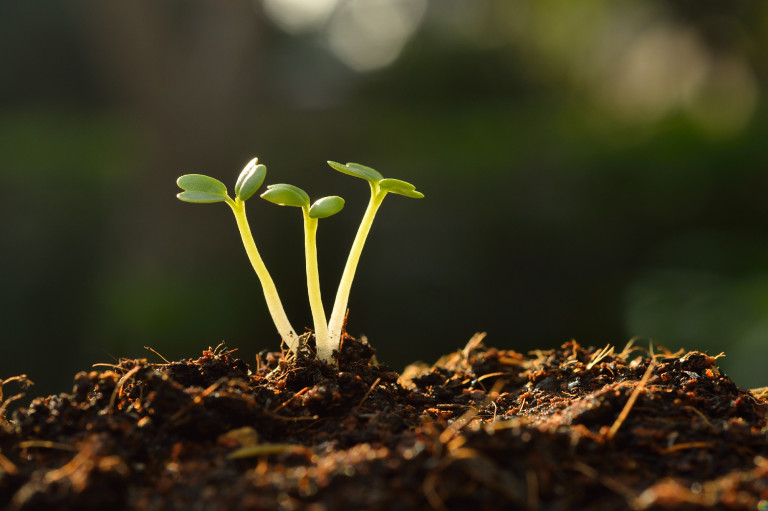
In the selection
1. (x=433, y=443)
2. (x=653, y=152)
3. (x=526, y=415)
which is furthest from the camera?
(x=653, y=152)

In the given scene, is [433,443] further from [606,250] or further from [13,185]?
[13,185]

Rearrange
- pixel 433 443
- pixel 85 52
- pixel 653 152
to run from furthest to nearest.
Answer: pixel 85 52
pixel 653 152
pixel 433 443

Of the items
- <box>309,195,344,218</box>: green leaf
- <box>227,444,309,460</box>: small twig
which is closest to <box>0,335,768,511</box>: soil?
<box>227,444,309,460</box>: small twig

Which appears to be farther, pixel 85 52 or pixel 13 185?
pixel 85 52

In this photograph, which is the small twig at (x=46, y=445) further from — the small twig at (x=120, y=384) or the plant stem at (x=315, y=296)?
the plant stem at (x=315, y=296)

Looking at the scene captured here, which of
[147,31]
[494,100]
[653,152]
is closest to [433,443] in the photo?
[653,152]

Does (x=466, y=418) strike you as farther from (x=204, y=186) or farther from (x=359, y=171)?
(x=204, y=186)

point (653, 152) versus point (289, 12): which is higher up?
point (289, 12)

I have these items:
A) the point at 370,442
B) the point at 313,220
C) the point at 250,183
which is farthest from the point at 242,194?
the point at 370,442
